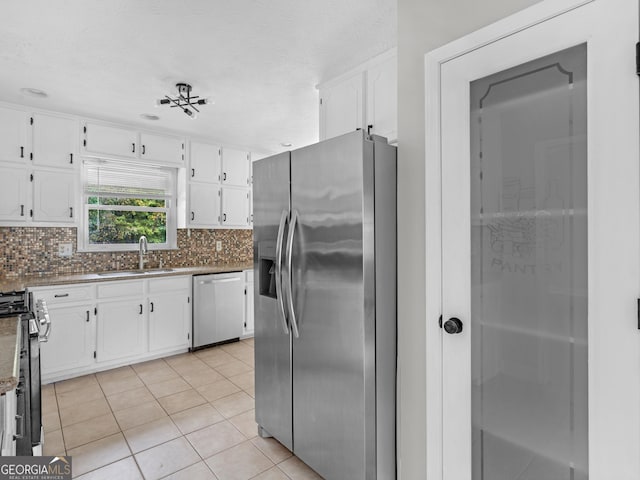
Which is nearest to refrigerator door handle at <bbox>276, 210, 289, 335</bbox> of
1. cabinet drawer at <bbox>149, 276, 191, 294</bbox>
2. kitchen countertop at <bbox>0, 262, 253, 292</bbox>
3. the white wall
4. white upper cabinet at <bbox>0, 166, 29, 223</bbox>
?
the white wall

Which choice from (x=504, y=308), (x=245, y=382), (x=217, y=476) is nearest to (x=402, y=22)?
(x=504, y=308)

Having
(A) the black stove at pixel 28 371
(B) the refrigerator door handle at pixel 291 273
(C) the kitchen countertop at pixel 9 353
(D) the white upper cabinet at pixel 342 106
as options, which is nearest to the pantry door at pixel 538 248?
(B) the refrigerator door handle at pixel 291 273

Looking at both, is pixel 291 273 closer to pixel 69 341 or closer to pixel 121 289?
pixel 121 289

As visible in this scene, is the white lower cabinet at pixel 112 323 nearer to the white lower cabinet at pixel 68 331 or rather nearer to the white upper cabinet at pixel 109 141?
the white lower cabinet at pixel 68 331

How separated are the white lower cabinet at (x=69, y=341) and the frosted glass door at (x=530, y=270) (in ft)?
11.3

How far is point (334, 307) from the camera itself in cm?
180

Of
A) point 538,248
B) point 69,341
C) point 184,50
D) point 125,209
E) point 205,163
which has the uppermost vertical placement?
point 184,50

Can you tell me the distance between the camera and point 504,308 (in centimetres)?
136

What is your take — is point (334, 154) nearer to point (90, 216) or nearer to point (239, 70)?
point (239, 70)

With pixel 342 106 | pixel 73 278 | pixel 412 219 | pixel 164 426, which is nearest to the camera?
pixel 412 219

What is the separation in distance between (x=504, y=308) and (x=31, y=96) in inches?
157

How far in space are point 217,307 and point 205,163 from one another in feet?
5.91

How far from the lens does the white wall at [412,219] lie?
63.0 inches
